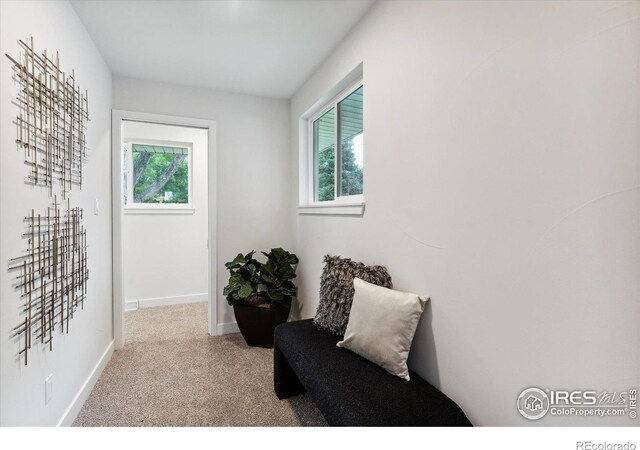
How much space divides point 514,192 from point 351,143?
1.51 metres

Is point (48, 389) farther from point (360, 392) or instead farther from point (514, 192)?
point (514, 192)

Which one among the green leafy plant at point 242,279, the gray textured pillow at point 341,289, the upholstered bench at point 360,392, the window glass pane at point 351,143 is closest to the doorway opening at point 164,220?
the green leafy plant at point 242,279

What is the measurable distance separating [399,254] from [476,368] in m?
0.65

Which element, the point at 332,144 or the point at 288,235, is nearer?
the point at 332,144

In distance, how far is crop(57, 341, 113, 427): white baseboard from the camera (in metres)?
1.78

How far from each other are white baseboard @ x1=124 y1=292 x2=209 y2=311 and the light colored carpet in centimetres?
94

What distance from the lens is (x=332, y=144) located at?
2.80 meters

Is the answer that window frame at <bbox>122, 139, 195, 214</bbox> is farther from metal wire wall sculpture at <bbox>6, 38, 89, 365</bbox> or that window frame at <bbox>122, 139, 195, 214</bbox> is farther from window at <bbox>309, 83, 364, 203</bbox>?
metal wire wall sculpture at <bbox>6, 38, 89, 365</bbox>

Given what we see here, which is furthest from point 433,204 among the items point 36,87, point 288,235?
point 288,235

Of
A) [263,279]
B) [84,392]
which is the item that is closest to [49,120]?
[84,392]

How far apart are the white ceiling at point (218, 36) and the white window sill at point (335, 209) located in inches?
47.8

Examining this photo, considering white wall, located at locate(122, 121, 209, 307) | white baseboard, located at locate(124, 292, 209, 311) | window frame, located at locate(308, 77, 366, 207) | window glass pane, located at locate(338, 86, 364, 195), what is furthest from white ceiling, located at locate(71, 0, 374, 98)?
white baseboard, located at locate(124, 292, 209, 311)

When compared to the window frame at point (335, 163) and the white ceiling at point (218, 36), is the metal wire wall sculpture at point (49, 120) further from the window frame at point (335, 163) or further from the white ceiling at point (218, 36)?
the window frame at point (335, 163)
